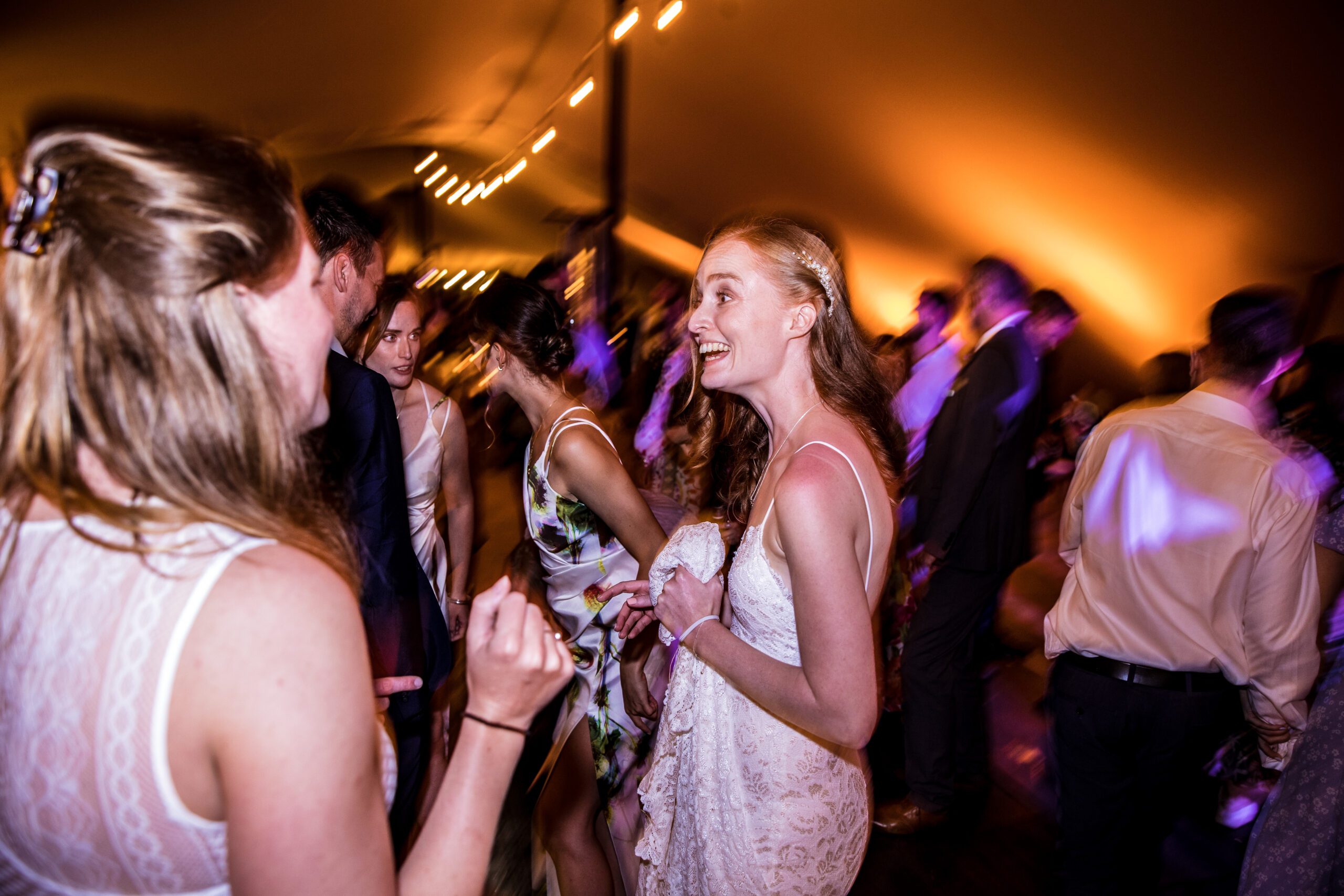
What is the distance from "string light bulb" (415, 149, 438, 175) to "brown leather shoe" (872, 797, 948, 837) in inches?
541

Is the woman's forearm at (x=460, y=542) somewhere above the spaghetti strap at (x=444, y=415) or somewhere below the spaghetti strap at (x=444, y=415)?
below

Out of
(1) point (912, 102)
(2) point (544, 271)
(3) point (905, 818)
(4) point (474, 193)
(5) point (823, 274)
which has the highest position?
(1) point (912, 102)

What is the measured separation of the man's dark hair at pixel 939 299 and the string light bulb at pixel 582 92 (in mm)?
6249

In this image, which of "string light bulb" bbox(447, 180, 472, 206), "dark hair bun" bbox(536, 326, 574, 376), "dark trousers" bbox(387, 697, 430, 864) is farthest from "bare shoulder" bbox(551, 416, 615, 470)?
"string light bulb" bbox(447, 180, 472, 206)

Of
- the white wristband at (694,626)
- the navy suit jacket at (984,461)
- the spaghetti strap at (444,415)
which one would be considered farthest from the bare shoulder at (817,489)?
the navy suit jacket at (984,461)

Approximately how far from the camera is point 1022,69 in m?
5.77

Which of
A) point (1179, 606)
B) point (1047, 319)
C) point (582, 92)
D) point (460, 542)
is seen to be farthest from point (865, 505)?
point (582, 92)

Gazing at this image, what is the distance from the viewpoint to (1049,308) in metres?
3.89

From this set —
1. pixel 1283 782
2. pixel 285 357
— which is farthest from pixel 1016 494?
pixel 285 357

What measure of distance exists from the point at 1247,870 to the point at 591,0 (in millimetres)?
9191

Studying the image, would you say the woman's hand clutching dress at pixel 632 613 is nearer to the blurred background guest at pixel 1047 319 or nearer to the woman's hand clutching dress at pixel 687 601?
the woman's hand clutching dress at pixel 687 601

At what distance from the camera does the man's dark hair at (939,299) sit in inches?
186

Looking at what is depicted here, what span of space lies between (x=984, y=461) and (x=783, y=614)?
193 cm

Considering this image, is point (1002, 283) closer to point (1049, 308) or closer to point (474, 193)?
point (1049, 308)
